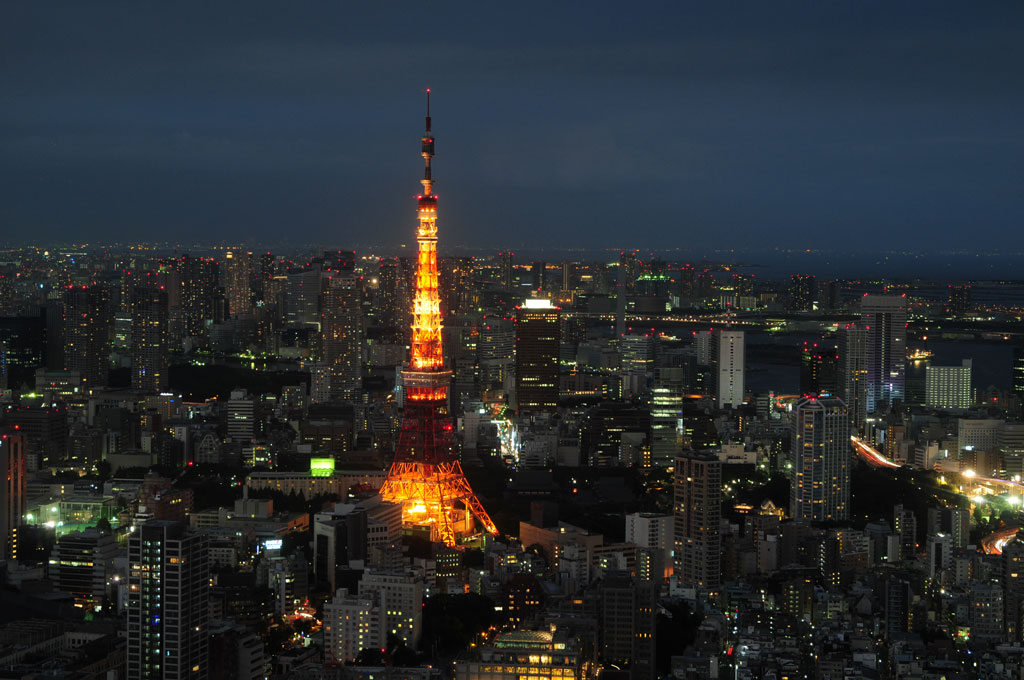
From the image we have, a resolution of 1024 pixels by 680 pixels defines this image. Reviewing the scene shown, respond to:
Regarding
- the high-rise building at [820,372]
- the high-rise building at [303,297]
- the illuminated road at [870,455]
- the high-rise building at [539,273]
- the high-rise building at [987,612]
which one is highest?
the high-rise building at [539,273]

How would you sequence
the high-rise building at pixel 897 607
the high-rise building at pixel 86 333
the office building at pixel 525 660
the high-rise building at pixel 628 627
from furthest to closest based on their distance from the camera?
the high-rise building at pixel 86 333 < the high-rise building at pixel 897 607 < the high-rise building at pixel 628 627 < the office building at pixel 525 660

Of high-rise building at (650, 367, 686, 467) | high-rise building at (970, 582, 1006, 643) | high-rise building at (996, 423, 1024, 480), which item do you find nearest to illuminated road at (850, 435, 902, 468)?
high-rise building at (996, 423, 1024, 480)

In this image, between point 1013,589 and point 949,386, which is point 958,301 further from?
point 1013,589

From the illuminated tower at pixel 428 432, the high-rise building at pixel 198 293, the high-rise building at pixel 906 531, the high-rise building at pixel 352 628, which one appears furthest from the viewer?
the high-rise building at pixel 198 293

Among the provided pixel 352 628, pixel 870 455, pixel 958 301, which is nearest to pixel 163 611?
pixel 352 628

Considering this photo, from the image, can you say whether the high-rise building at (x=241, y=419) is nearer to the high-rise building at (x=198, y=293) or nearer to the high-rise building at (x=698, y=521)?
the high-rise building at (x=698, y=521)

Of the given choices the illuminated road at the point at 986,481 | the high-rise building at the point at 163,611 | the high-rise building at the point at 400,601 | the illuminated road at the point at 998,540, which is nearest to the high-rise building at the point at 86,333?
the illuminated road at the point at 986,481
